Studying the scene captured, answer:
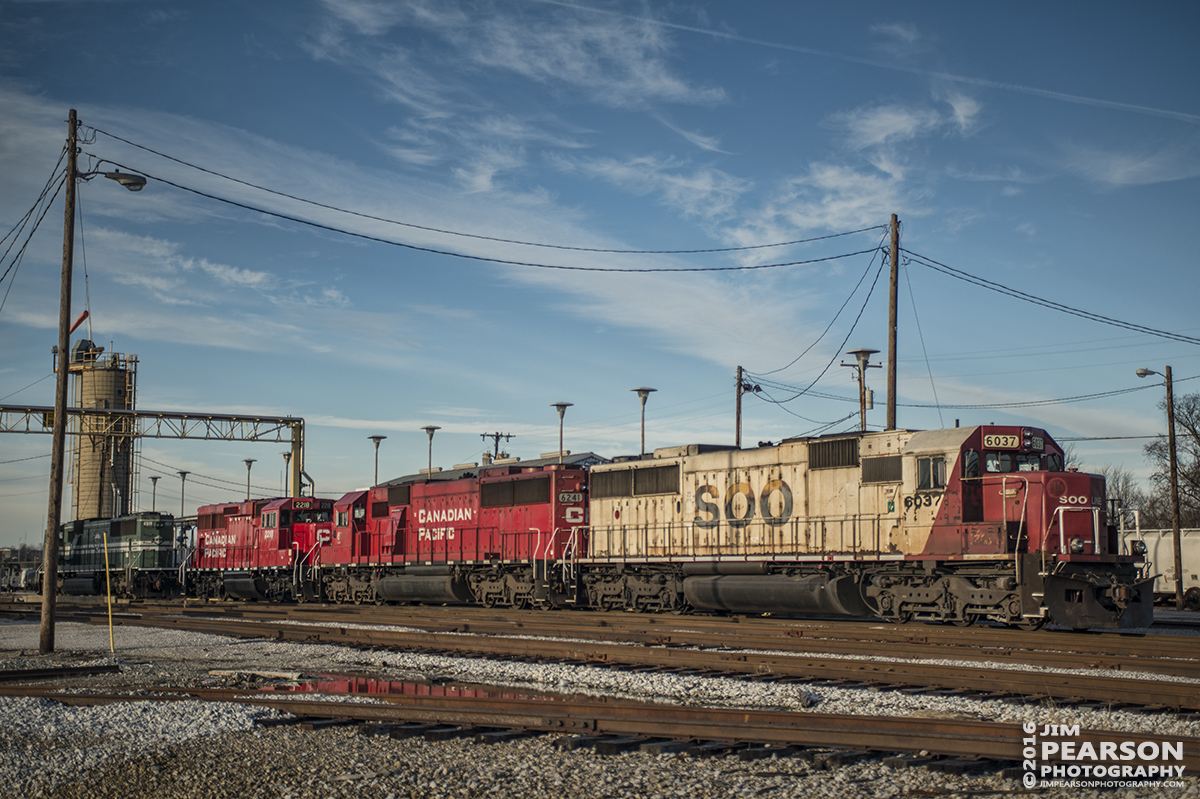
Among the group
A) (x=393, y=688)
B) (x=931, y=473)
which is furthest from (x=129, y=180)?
(x=931, y=473)

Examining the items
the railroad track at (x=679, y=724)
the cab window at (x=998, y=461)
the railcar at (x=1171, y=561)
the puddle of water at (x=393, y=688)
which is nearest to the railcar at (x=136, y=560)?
the puddle of water at (x=393, y=688)

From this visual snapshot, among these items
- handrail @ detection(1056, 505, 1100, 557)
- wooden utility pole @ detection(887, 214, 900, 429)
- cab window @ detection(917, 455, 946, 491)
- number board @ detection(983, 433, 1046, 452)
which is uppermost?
wooden utility pole @ detection(887, 214, 900, 429)

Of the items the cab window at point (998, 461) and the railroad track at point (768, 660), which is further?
the cab window at point (998, 461)

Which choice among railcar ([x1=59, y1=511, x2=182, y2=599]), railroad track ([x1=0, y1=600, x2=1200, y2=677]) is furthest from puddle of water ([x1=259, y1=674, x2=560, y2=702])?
railcar ([x1=59, y1=511, x2=182, y2=599])

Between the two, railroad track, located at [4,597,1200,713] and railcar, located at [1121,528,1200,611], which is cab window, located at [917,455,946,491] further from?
railcar, located at [1121,528,1200,611]

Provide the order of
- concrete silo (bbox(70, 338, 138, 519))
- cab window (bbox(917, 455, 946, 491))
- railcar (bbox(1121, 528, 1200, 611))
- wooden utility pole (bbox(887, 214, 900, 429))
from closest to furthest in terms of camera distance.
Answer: cab window (bbox(917, 455, 946, 491)) → wooden utility pole (bbox(887, 214, 900, 429)) → railcar (bbox(1121, 528, 1200, 611)) → concrete silo (bbox(70, 338, 138, 519))

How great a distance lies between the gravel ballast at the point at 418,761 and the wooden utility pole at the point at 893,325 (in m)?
16.3

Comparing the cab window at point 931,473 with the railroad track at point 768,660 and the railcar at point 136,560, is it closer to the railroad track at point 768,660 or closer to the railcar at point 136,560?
the railroad track at point 768,660

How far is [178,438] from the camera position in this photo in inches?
1896

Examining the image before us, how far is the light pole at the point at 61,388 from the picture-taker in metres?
15.6

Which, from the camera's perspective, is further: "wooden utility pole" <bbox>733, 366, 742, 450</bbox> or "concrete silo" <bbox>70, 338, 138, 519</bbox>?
"concrete silo" <bbox>70, 338, 138, 519</bbox>

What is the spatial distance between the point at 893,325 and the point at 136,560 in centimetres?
3345

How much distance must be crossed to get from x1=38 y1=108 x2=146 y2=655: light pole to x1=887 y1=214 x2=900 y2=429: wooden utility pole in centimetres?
1871

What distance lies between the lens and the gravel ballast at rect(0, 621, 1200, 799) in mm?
6363
